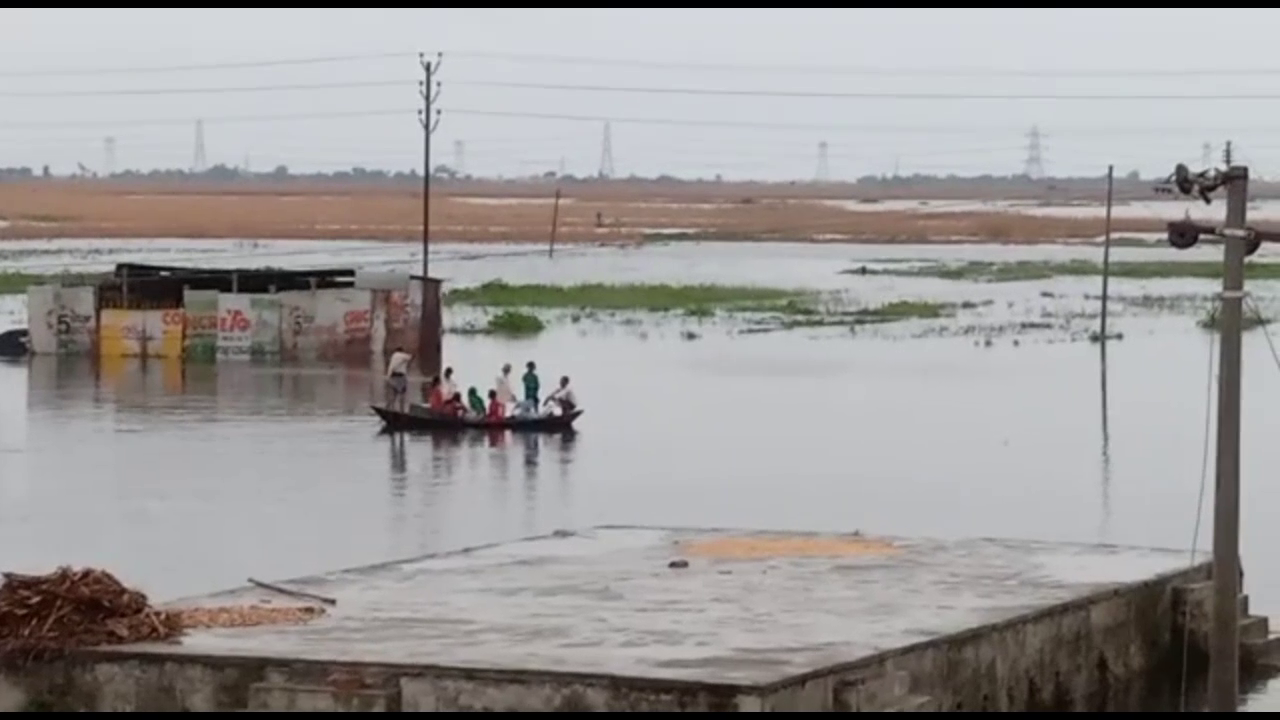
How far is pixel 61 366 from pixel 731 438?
1892cm

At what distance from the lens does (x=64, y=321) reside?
192ft

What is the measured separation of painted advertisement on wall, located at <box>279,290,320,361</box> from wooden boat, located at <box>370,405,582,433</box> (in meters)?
14.9

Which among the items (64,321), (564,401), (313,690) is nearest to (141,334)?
(64,321)

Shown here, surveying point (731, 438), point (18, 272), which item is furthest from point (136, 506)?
point (18, 272)

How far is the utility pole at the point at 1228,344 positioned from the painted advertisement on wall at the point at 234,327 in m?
42.1

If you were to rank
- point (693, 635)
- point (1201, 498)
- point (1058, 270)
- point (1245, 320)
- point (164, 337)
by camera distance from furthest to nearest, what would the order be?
point (1058, 270) < point (1245, 320) < point (164, 337) < point (1201, 498) < point (693, 635)

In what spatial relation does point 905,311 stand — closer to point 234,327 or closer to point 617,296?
point 617,296

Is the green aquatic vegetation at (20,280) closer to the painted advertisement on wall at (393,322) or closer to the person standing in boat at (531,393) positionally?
the painted advertisement on wall at (393,322)

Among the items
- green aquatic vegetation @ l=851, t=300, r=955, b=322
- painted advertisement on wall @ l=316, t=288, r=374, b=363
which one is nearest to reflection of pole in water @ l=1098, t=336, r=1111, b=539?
green aquatic vegetation @ l=851, t=300, r=955, b=322

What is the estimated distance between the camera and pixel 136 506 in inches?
1313

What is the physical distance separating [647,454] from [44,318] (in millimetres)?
22297

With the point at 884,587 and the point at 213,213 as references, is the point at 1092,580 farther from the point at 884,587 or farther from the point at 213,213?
the point at 213,213

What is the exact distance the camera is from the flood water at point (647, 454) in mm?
30844

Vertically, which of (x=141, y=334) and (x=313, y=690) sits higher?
(x=141, y=334)
